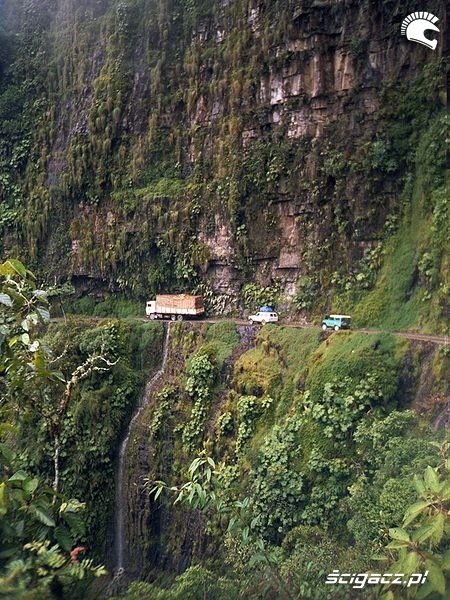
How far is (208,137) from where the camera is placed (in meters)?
16.5

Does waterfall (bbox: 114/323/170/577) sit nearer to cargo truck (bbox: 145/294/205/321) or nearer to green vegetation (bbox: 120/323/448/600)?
green vegetation (bbox: 120/323/448/600)

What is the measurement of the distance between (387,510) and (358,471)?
1.85 metres

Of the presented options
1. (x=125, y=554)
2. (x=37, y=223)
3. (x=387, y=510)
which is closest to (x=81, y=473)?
(x=125, y=554)

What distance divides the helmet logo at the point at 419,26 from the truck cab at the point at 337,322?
691 cm

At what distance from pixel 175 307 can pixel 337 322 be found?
202 inches

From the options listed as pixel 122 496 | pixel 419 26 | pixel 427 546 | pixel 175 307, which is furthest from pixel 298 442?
pixel 419 26

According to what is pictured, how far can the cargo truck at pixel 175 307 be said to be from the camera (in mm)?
15125

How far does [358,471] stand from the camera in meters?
9.10

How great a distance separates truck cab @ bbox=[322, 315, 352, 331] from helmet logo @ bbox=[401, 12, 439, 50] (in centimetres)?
691

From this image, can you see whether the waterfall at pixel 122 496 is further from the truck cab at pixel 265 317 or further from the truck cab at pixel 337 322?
the truck cab at pixel 337 322

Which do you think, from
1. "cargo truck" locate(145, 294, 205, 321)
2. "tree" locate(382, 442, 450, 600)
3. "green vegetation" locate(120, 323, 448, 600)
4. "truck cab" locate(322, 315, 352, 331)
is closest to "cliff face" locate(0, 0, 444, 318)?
"cargo truck" locate(145, 294, 205, 321)

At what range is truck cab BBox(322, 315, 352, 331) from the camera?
40.5 feet

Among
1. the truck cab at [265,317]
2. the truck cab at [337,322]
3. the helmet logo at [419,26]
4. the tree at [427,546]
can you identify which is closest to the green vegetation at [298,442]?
the truck cab at [337,322]

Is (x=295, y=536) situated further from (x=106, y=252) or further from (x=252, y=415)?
(x=106, y=252)
